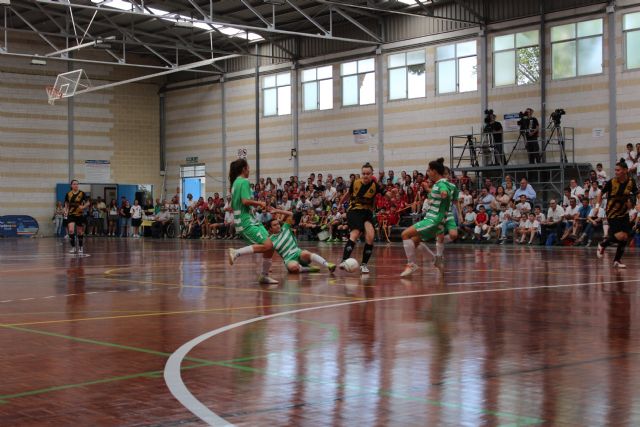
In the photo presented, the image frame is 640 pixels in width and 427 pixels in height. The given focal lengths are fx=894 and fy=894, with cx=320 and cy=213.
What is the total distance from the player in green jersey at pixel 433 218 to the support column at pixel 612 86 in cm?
1880

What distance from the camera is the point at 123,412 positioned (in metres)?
5.08

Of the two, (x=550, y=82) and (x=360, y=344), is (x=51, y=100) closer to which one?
(x=550, y=82)

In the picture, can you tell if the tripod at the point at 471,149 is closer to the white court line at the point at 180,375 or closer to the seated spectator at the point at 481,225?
the seated spectator at the point at 481,225

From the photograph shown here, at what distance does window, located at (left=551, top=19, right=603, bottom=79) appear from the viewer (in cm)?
3322

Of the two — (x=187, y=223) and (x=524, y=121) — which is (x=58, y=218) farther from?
(x=524, y=121)

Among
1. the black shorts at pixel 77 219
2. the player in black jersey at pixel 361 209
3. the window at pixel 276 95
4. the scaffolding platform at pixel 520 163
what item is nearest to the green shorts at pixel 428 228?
the player in black jersey at pixel 361 209

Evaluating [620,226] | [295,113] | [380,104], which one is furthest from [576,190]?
[295,113]

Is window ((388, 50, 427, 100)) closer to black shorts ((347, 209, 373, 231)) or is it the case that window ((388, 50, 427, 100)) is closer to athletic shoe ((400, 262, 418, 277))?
black shorts ((347, 209, 373, 231))

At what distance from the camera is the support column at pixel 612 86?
107 ft

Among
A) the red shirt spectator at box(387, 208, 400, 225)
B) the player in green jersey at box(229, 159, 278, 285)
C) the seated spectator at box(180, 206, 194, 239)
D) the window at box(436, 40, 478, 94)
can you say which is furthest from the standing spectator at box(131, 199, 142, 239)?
the player in green jersey at box(229, 159, 278, 285)

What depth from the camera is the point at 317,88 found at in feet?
146

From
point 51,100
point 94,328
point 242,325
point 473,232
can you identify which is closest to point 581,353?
point 242,325

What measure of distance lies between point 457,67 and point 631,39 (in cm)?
777

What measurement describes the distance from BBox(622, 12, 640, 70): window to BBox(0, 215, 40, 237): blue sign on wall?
32.2m
